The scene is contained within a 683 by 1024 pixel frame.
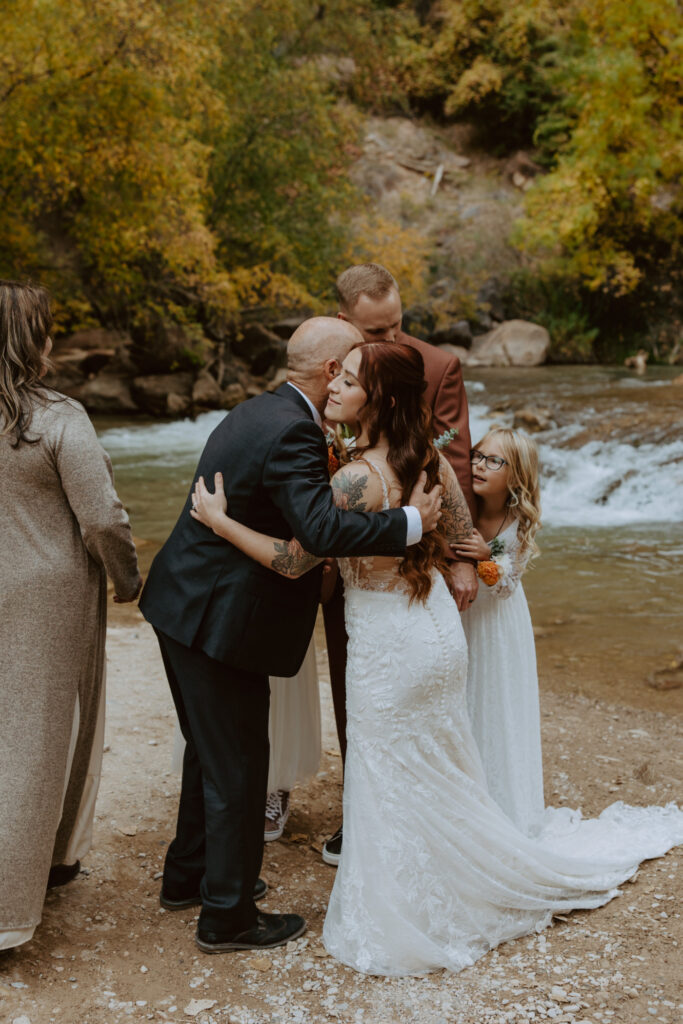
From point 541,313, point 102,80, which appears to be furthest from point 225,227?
point 541,313

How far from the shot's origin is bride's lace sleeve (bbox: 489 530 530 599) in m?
3.52

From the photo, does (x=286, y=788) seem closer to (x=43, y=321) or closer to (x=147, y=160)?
(x=43, y=321)

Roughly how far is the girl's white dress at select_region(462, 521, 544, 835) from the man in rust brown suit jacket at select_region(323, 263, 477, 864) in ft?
0.80

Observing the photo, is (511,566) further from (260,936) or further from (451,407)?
(260,936)

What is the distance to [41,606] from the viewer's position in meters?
2.83

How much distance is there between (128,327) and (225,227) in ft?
9.16

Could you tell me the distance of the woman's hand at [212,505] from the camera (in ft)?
8.98

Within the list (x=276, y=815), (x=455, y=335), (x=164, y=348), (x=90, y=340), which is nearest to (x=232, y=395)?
(x=164, y=348)

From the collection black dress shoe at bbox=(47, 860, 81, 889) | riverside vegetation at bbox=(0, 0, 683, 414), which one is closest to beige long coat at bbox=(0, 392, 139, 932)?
black dress shoe at bbox=(47, 860, 81, 889)

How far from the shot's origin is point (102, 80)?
42.7 feet

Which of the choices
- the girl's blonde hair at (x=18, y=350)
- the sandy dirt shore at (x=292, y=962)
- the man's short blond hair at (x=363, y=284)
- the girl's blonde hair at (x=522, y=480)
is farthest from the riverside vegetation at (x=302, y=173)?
the sandy dirt shore at (x=292, y=962)

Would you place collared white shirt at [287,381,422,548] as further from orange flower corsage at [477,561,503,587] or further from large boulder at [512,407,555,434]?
large boulder at [512,407,555,434]

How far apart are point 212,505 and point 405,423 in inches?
24.8

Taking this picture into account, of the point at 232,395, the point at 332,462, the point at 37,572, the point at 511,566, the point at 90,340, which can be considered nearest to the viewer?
the point at 37,572
